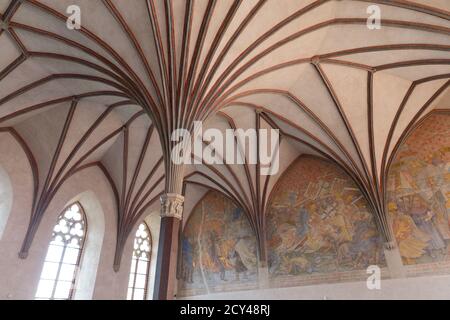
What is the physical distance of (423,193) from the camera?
11.8 m

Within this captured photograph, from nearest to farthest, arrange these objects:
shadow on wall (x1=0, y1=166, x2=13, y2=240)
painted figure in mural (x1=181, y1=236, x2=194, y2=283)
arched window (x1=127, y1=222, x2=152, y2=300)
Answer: shadow on wall (x1=0, y1=166, x2=13, y2=240) → arched window (x1=127, y1=222, x2=152, y2=300) → painted figure in mural (x1=181, y1=236, x2=194, y2=283)

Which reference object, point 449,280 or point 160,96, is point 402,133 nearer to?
point 449,280

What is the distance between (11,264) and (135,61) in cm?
881

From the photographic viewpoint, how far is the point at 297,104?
1308 centimetres

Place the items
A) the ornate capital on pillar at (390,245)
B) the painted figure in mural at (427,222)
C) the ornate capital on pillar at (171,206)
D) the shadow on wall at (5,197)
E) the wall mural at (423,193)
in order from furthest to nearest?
the shadow on wall at (5,197) < the ornate capital on pillar at (390,245) < the wall mural at (423,193) < the painted figure in mural at (427,222) < the ornate capital on pillar at (171,206)

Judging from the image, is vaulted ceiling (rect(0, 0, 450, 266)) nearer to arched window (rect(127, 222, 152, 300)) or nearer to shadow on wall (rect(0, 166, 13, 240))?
shadow on wall (rect(0, 166, 13, 240))

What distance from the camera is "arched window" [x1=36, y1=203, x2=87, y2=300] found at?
13368 mm

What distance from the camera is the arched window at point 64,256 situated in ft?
43.9

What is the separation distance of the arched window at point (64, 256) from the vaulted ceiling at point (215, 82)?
62.8 inches

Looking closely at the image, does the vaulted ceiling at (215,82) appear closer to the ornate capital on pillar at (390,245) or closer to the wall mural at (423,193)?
the wall mural at (423,193)

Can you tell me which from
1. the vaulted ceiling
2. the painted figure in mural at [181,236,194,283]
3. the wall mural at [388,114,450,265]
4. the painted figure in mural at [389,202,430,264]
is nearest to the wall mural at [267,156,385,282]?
the vaulted ceiling

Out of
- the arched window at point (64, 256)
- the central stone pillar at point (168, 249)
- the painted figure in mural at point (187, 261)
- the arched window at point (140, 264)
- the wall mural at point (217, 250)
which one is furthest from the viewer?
the painted figure in mural at point (187, 261)

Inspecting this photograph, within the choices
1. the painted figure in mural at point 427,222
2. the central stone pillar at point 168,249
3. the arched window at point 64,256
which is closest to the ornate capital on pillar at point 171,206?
the central stone pillar at point 168,249

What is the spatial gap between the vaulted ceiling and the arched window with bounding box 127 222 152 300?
1.57 metres
